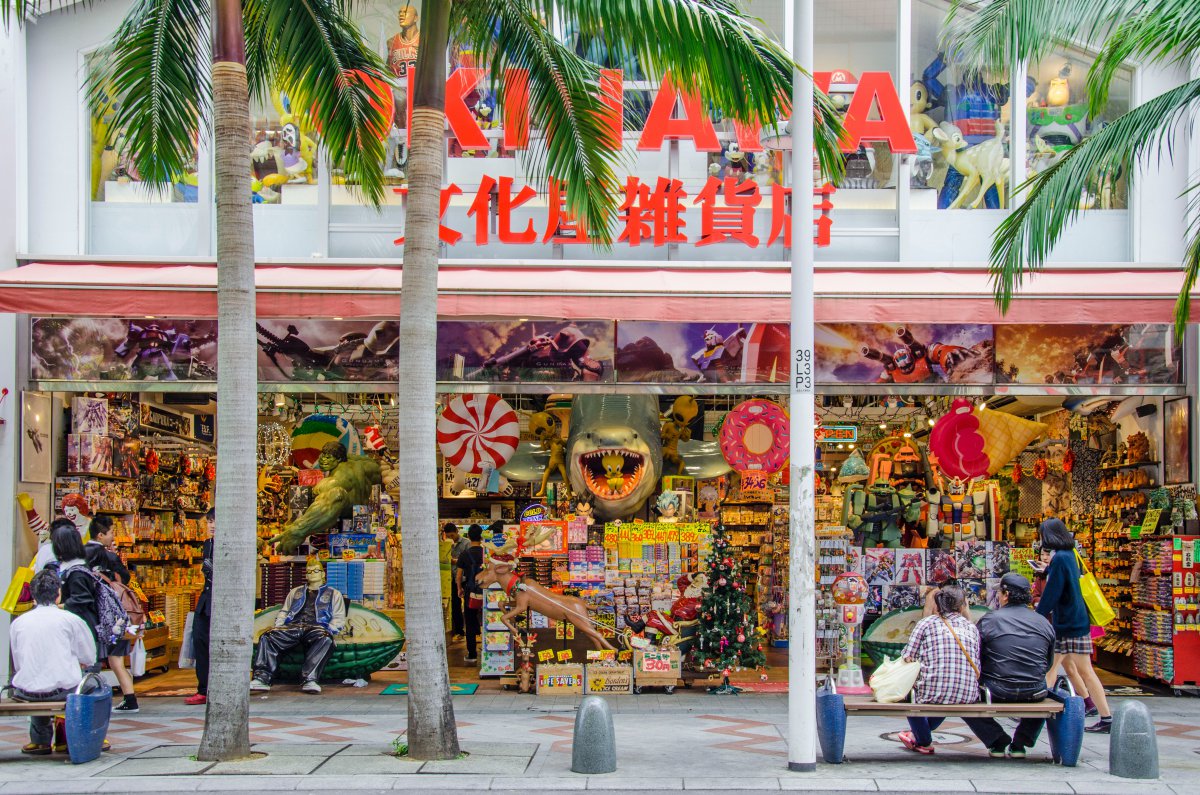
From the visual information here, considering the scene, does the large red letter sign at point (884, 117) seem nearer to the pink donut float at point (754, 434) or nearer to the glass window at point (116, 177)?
the pink donut float at point (754, 434)

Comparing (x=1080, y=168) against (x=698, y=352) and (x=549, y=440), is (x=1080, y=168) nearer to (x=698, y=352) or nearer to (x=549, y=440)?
(x=698, y=352)

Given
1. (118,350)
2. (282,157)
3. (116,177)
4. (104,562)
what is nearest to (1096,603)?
(104,562)

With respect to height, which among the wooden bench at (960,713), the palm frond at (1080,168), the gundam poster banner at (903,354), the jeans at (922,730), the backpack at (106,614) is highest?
the palm frond at (1080,168)

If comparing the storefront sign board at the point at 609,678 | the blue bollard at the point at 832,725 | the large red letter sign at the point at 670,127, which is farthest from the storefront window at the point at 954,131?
the blue bollard at the point at 832,725

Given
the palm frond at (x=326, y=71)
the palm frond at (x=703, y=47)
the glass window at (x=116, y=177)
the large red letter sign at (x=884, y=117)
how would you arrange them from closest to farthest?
the palm frond at (x=703, y=47), the palm frond at (x=326, y=71), the large red letter sign at (x=884, y=117), the glass window at (x=116, y=177)

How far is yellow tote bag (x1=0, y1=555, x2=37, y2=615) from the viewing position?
12367 millimetres

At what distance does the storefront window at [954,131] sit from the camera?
47.4 ft

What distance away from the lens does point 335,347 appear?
45.0 ft

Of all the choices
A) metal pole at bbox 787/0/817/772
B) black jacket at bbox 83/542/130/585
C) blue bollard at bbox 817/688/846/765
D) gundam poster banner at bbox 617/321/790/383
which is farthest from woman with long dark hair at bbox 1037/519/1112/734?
black jacket at bbox 83/542/130/585

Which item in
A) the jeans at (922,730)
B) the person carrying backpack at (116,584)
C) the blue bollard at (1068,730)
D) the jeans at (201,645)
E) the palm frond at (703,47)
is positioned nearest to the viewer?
the palm frond at (703,47)

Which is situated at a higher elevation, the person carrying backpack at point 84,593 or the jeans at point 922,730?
the person carrying backpack at point 84,593

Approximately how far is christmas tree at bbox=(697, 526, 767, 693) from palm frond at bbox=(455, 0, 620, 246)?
4.05 metres

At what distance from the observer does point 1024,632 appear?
9.41 metres

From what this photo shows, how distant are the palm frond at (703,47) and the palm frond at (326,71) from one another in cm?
228
